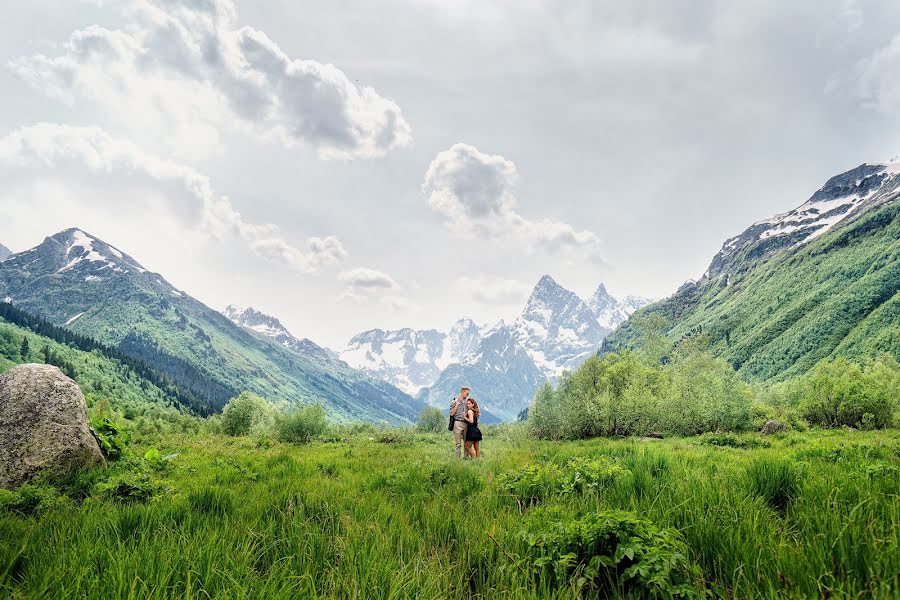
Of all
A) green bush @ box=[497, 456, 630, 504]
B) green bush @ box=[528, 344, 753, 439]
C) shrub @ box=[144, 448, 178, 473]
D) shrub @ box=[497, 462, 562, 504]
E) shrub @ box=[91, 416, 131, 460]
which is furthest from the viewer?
green bush @ box=[528, 344, 753, 439]

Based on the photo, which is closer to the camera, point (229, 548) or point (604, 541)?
point (604, 541)

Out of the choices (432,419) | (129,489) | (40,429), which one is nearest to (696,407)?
(129,489)

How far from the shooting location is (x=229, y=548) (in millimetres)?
3580

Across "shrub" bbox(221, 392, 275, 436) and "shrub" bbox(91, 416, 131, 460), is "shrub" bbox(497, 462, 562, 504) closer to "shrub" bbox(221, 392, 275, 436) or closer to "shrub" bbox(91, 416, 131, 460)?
"shrub" bbox(91, 416, 131, 460)

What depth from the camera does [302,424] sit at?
41.5m

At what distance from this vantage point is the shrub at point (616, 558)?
272cm

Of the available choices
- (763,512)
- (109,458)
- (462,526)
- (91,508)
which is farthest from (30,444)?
(763,512)

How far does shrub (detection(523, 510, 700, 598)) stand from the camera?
272cm

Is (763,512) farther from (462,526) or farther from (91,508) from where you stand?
(91,508)

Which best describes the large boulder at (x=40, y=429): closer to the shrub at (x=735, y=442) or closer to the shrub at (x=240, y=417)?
the shrub at (x=735, y=442)

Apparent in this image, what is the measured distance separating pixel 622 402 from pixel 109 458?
130 feet

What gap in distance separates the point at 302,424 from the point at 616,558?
43.4 metres

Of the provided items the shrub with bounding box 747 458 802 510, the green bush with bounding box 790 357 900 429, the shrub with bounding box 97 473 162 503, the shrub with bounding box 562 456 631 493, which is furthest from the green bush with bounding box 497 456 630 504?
the green bush with bounding box 790 357 900 429

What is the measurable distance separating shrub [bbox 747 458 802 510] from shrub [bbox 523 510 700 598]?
263 cm
